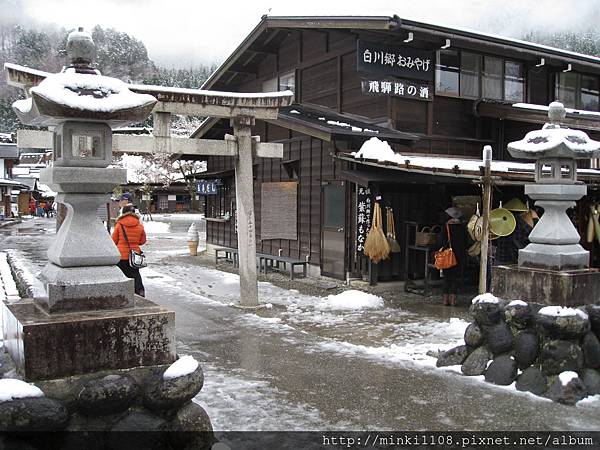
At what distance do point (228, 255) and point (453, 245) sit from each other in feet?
33.7

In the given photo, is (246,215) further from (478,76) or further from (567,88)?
(567,88)

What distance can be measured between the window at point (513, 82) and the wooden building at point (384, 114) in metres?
0.03

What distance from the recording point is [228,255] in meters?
20.4

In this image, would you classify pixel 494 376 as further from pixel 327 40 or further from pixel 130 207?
pixel 327 40

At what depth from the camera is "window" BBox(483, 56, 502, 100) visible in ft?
50.7

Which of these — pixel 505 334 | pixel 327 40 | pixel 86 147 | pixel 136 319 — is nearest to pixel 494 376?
pixel 505 334

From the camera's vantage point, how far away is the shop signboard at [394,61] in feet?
44.6

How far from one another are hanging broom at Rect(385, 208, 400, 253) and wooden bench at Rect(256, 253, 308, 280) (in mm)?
3062

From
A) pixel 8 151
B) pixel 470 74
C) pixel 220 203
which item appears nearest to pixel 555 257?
pixel 470 74

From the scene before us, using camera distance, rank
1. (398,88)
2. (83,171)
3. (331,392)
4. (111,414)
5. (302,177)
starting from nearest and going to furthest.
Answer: (111,414), (83,171), (331,392), (398,88), (302,177)

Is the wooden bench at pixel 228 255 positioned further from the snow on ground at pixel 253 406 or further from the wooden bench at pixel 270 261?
the snow on ground at pixel 253 406

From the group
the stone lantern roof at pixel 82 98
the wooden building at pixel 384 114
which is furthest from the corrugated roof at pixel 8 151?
the stone lantern roof at pixel 82 98

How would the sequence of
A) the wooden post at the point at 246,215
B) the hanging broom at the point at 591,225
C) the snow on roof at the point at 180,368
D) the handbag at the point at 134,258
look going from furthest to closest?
the hanging broom at the point at 591,225 < the wooden post at the point at 246,215 < the handbag at the point at 134,258 < the snow on roof at the point at 180,368

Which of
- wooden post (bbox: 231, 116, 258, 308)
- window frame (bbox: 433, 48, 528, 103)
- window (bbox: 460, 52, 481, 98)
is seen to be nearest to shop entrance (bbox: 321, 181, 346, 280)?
wooden post (bbox: 231, 116, 258, 308)
